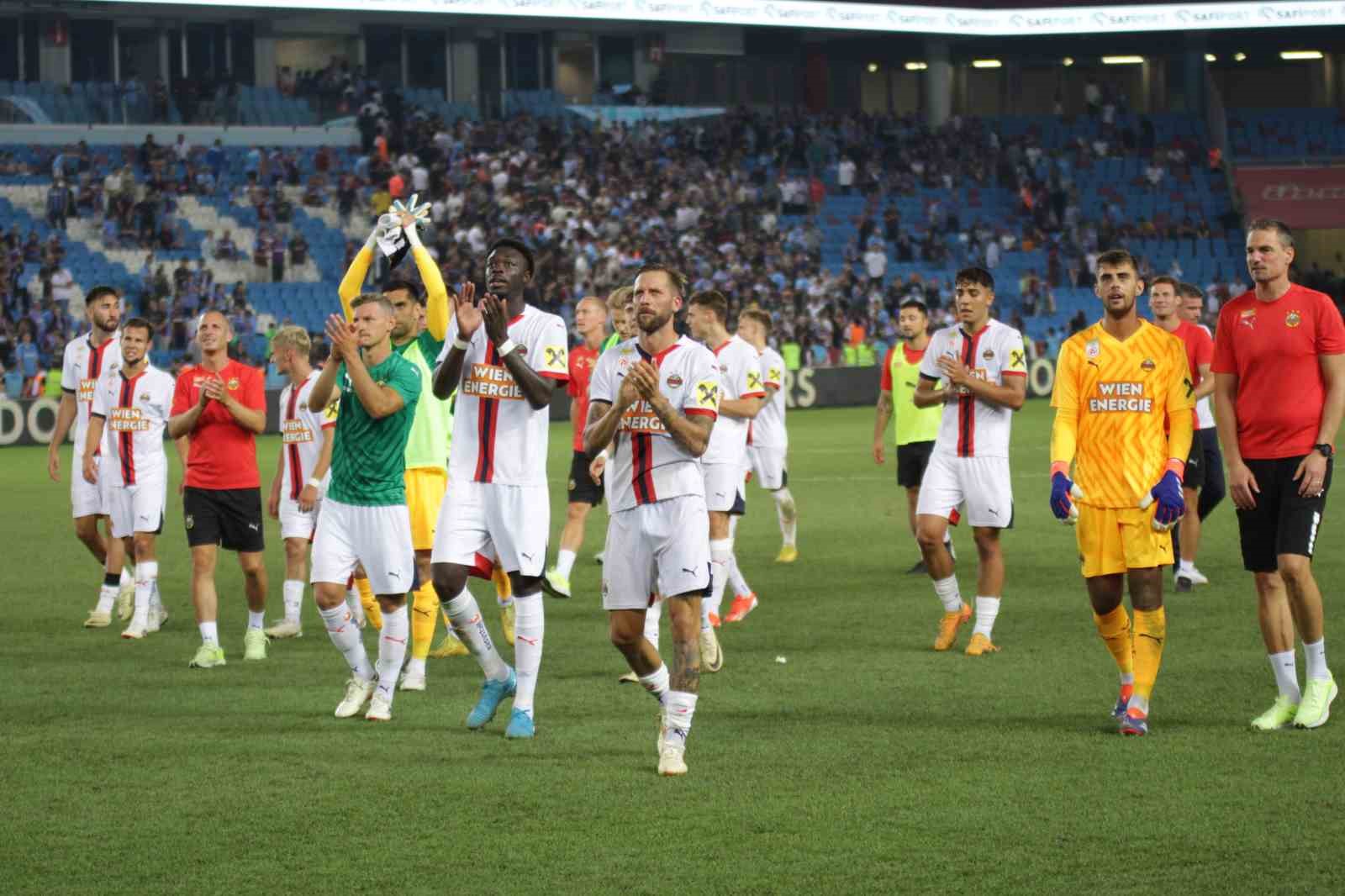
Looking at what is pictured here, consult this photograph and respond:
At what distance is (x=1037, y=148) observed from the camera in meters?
52.5

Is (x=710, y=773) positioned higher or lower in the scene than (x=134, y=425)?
lower

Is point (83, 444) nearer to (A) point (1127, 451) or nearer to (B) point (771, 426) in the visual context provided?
(B) point (771, 426)

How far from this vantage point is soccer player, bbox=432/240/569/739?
8.28 meters

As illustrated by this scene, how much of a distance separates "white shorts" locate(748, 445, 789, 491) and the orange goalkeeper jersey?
6.68 meters

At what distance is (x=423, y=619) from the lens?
9.84 m

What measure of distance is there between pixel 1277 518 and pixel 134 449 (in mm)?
7548

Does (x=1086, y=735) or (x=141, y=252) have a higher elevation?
(x=141, y=252)

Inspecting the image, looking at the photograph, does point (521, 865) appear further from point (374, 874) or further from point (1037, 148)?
point (1037, 148)

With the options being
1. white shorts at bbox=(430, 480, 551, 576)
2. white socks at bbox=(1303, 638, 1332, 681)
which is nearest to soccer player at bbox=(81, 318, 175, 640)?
white shorts at bbox=(430, 480, 551, 576)

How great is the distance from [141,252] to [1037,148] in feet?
87.2

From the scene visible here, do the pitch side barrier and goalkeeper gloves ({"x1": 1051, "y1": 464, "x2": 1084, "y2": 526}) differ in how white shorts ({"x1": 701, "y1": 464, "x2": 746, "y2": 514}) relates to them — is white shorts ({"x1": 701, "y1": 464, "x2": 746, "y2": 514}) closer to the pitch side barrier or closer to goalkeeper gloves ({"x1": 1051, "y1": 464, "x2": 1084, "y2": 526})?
goalkeeper gloves ({"x1": 1051, "y1": 464, "x2": 1084, "y2": 526})

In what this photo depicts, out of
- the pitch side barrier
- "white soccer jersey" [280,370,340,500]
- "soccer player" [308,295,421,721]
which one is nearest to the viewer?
"soccer player" [308,295,421,721]

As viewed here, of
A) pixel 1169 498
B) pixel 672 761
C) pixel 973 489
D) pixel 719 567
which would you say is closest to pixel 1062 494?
pixel 1169 498

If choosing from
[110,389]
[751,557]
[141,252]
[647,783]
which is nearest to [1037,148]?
[141,252]
